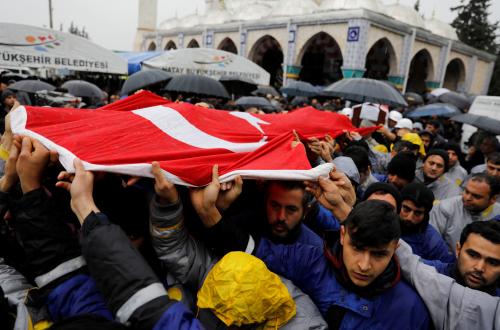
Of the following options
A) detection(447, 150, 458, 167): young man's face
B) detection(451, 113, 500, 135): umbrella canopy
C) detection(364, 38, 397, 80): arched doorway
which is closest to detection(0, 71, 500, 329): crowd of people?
detection(447, 150, 458, 167): young man's face

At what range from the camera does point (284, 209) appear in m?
1.76

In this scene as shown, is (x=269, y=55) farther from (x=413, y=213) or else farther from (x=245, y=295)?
(x=245, y=295)

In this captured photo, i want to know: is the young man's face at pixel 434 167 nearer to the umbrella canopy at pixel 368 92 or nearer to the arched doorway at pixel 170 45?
the umbrella canopy at pixel 368 92

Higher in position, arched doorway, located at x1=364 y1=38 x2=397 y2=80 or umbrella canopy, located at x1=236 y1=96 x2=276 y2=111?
arched doorway, located at x1=364 y1=38 x2=397 y2=80

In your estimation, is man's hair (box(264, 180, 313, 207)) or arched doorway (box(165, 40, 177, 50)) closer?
man's hair (box(264, 180, 313, 207))

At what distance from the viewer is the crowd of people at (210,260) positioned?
3.76 ft

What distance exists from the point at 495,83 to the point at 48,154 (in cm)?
3928

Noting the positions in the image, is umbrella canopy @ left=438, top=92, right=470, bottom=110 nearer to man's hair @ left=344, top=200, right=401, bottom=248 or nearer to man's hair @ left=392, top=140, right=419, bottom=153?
man's hair @ left=392, top=140, right=419, bottom=153

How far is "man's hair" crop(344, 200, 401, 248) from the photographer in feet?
4.71

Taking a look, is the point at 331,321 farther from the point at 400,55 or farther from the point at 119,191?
the point at 400,55

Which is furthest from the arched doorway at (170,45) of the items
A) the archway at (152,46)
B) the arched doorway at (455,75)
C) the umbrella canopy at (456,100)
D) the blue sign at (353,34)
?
the umbrella canopy at (456,100)

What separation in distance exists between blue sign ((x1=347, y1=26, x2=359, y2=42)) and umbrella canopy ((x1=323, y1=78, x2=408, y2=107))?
1067cm

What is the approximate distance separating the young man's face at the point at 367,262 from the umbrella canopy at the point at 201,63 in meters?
7.86

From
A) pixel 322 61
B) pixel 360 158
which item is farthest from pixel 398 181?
pixel 322 61
